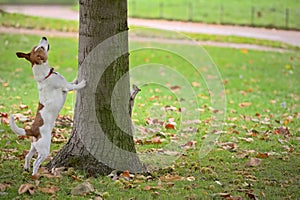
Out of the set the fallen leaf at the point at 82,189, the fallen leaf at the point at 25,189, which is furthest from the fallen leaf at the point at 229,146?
the fallen leaf at the point at 25,189

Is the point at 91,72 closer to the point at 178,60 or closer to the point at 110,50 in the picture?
the point at 110,50

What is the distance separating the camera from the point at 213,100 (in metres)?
10.3

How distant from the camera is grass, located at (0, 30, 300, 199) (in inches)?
205

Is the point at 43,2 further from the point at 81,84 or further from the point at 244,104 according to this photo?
the point at 81,84

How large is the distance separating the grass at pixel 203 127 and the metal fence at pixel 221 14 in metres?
7.53

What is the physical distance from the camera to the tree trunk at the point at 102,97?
5402mm

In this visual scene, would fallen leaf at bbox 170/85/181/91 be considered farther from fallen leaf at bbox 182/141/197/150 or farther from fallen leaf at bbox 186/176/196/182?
fallen leaf at bbox 186/176/196/182

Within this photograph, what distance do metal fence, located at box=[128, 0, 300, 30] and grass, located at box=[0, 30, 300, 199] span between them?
24.7 feet

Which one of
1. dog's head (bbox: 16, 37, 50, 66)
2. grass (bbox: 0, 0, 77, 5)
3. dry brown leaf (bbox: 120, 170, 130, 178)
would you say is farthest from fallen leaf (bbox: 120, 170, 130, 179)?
grass (bbox: 0, 0, 77, 5)

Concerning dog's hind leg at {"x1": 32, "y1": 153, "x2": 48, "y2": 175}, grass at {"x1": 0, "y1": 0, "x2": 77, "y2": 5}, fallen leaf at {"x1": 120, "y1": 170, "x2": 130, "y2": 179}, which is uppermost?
grass at {"x1": 0, "y1": 0, "x2": 77, "y2": 5}

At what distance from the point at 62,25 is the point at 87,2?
14656mm

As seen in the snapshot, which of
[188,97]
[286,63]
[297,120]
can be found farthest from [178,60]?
[297,120]

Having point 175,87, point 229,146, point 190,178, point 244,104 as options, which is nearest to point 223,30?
point 175,87

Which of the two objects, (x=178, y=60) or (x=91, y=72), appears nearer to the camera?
(x=91, y=72)
